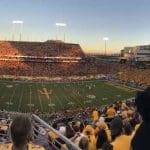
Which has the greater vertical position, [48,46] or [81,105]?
[48,46]

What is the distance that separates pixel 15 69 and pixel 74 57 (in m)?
20.8

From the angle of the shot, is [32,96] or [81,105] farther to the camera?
[32,96]

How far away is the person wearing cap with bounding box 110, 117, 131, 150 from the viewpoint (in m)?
4.25

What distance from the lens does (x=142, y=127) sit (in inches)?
114

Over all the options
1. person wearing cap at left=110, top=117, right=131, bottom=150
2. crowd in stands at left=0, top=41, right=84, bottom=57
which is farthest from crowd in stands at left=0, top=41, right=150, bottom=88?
person wearing cap at left=110, top=117, right=131, bottom=150

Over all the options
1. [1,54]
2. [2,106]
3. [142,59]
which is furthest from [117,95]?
[142,59]

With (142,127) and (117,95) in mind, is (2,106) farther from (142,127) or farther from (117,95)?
(142,127)

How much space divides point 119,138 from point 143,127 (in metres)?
1.46

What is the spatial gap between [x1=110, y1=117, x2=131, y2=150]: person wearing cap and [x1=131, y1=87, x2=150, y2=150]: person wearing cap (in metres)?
1.26

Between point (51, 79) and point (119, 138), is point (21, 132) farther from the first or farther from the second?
point (51, 79)

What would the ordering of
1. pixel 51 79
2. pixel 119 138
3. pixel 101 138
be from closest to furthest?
pixel 119 138 → pixel 101 138 → pixel 51 79

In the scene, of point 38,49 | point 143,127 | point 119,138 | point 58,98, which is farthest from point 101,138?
point 38,49

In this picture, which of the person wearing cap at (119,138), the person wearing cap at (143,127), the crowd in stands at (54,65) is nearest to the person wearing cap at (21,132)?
the person wearing cap at (143,127)

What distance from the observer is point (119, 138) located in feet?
14.1
